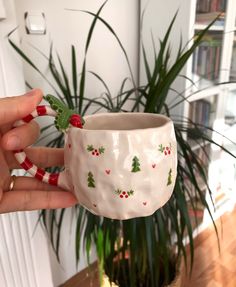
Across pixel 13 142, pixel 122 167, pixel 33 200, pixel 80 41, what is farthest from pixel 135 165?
pixel 80 41

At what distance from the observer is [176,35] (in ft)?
3.77

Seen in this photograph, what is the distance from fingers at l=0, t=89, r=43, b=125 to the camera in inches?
17.5

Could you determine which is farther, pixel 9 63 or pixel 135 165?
pixel 9 63

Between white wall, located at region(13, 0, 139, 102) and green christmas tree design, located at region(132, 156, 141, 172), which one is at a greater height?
white wall, located at region(13, 0, 139, 102)

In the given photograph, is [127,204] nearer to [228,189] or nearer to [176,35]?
[176,35]

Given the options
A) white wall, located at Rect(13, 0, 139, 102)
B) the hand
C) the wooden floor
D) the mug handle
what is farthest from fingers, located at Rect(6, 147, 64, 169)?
the wooden floor

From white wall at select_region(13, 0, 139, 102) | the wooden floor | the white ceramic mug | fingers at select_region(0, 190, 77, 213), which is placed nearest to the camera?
the white ceramic mug

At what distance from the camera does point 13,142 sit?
1.48ft

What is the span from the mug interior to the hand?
110mm

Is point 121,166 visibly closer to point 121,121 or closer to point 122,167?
point 122,167

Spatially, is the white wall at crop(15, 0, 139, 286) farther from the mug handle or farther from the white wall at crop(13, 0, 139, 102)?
the mug handle

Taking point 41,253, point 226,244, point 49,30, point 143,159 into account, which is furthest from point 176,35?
point 226,244

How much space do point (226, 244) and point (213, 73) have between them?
3.68ft

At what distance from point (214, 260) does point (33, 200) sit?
1364 millimetres
